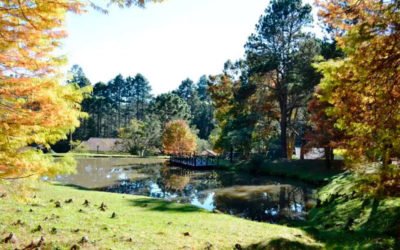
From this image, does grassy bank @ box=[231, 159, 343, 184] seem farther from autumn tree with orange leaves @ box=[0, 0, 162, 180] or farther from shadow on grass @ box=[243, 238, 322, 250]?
autumn tree with orange leaves @ box=[0, 0, 162, 180]

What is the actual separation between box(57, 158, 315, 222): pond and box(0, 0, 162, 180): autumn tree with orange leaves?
1031 cm

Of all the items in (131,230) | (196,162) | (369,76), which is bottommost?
(131,230)

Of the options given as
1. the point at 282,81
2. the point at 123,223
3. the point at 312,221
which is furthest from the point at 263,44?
the point at 123,223

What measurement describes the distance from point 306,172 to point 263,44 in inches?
555

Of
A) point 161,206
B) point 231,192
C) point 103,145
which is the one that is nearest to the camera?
point 161,206

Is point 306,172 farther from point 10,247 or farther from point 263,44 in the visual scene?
point 10,247

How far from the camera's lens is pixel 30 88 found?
6.96 meters

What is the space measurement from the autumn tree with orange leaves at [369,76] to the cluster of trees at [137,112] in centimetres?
5204

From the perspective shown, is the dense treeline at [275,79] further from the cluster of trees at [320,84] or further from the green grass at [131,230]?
the green grass at [131,230]

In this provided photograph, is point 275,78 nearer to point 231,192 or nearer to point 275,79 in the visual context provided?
point 275,79

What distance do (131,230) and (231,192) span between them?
45.0 feet

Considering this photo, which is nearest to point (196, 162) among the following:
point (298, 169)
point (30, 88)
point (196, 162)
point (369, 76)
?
point (196, 162)

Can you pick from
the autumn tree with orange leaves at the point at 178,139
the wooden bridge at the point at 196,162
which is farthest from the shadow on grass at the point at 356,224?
the autumn tree with orange leaves at the point at 178,139

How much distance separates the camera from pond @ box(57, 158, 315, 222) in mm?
17094
